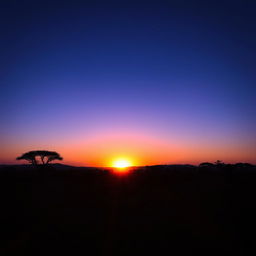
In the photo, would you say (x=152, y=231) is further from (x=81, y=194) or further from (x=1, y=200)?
(x=1, y=200)

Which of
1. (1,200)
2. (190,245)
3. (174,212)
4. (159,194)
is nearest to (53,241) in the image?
(190,245)

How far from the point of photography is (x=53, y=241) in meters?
7.21

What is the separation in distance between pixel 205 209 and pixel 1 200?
1191 cm

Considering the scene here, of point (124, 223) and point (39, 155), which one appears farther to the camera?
point (39, 155)

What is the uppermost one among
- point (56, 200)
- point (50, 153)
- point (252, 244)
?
point (50, 153)

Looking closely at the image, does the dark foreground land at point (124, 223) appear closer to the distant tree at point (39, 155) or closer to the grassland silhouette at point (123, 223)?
the grassland silhouette at point (123, 223)

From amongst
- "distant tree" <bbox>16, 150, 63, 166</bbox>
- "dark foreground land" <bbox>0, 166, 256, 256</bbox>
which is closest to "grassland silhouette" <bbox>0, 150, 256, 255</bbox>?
"dark foreground land" <bbox>0, 166, 256, 256</bbox>

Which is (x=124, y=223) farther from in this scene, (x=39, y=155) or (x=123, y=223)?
(x=39, y=155)

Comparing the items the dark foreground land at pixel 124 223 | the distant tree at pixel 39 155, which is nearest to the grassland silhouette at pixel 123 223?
the dark foreground land at pixel 124 223

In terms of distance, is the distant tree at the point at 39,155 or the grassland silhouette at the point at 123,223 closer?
the grassland silhouette at the point at 123,223

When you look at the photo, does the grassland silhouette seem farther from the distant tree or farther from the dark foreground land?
the distant tree

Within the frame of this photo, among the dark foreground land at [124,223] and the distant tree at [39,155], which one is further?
the distant tree at [39,155]

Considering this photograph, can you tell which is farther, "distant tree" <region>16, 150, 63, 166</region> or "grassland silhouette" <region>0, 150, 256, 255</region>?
"distant tree" <region>16, 150, 63, 166</region>

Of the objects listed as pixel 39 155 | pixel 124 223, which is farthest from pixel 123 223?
pixel 39 155
